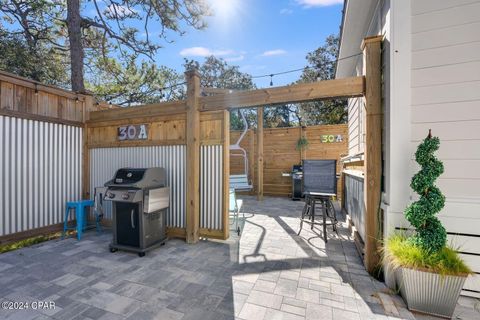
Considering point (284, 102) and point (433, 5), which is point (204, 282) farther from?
point (433, 5)

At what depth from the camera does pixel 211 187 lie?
363cm

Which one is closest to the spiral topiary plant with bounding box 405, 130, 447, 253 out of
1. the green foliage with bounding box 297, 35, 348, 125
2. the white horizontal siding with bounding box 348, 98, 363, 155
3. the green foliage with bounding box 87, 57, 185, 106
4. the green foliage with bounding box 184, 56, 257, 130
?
the white horizontal siding with bounding box 348, 98, 363, 155

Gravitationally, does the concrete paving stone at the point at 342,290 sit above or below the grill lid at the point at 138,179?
below

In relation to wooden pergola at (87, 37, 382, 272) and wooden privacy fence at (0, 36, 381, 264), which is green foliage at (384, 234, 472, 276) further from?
wooden privacy fence at (0, 36, 381, 264)

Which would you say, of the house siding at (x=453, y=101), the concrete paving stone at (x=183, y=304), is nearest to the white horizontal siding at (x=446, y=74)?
the house siding at (x=453, y=101)

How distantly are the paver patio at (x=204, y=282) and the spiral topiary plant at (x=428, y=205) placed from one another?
2.07 ft

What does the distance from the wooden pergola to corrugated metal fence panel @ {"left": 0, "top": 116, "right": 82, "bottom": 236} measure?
321mm

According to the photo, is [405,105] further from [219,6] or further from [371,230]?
[219,6]

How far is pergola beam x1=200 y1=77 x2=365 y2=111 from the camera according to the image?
2693 millimetres

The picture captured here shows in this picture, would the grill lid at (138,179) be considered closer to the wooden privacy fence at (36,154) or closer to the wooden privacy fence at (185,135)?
the wooden privacy fence at (185,135)

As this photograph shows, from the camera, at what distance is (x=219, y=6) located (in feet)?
18.0

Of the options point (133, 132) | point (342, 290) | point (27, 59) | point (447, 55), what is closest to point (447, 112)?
point (447, 55)

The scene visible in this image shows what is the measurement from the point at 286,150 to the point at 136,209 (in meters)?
5.77

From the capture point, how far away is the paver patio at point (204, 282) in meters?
1.91
